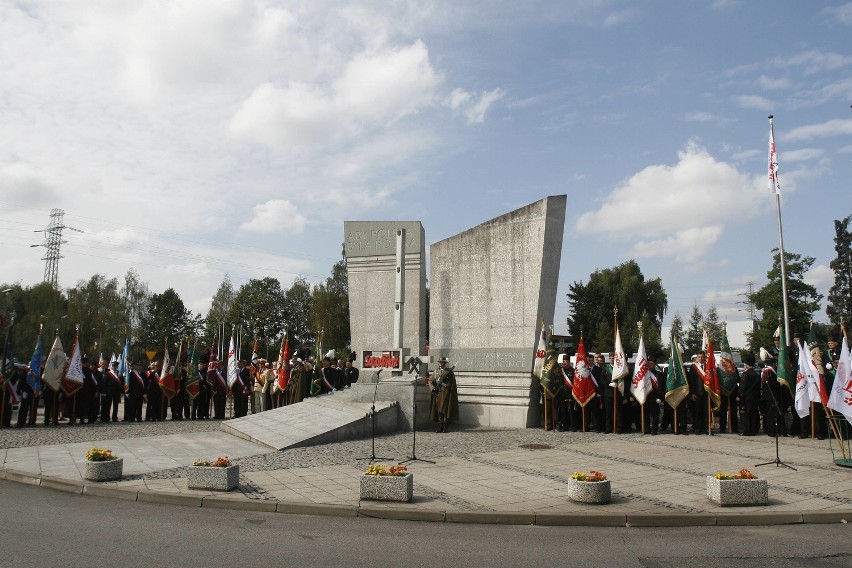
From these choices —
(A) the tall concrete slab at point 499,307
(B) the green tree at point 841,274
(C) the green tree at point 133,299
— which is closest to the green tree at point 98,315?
(C) the green tree at point 133,299

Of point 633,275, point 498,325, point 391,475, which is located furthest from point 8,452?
point 633,275

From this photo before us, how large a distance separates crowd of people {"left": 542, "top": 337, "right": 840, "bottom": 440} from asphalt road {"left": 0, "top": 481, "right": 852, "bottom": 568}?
7801 millimetres

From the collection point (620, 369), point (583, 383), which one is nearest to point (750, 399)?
point (620, 369)

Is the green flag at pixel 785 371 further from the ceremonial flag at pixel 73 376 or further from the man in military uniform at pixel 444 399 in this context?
the ceremonial flag at pixel 73 376

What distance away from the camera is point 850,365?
1109 centimetres

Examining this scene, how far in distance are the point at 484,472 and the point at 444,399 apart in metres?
5.80

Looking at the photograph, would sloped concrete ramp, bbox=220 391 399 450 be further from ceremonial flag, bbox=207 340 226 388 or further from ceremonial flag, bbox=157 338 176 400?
ceremonial flag, bbox=207 340 226 388

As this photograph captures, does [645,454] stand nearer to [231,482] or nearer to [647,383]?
[647,383]

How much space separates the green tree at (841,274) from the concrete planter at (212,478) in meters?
60.6

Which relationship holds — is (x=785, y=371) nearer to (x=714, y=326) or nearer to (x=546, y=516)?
(x=546, y=516)

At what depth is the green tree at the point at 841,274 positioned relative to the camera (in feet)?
187

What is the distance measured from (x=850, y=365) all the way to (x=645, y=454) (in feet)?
12.5

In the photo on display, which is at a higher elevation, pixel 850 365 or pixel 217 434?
pixel 850 365

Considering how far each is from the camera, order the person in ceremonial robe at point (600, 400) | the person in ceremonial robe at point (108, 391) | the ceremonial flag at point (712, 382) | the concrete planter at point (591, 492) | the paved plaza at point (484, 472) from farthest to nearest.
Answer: the person in ceremonial robe at point (108, 391)
the person in ceremonial robe at point (600, 400)
the ceremonial flag at point (712, 382)
the concrete planter at point (591, 492)
the paved plaza at point (484, 472)
